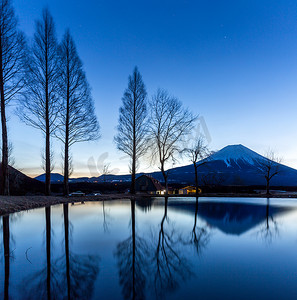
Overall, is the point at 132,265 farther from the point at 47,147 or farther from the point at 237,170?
the point at 237,170

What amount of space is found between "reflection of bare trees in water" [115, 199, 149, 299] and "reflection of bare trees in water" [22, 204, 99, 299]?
12.6 inches

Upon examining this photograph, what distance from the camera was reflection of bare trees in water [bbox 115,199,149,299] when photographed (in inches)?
76.4

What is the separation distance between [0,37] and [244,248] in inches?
522

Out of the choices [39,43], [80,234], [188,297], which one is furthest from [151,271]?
[39,43]

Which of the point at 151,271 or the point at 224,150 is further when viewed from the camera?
the point at 224,150

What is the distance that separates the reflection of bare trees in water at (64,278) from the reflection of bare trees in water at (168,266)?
0.69 metres

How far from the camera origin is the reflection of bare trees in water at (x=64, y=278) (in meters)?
1.85

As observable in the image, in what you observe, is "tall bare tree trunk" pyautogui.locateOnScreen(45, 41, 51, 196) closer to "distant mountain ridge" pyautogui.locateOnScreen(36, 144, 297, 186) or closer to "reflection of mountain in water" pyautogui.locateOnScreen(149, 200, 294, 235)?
"reflection of mountain in water" pyautogui.locateOnScreen(149, 200, 294, 235)

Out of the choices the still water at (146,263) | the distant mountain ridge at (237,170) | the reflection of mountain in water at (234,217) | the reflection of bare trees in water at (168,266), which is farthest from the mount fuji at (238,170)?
the reflection of bare trees in water at (168,266)

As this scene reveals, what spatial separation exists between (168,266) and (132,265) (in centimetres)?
45

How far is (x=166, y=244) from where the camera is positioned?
11.2ft

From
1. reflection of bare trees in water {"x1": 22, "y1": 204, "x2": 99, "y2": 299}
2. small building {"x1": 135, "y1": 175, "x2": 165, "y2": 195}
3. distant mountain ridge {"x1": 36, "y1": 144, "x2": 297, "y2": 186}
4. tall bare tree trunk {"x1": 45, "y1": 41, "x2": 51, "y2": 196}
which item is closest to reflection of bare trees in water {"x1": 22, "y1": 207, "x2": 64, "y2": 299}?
reflection of bare trees in water {"x1": 22, "y1": 204, "x2": 99, "y2": 299}

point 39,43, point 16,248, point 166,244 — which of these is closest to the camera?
point 16,248

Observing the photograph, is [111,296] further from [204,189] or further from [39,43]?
[204,189]
